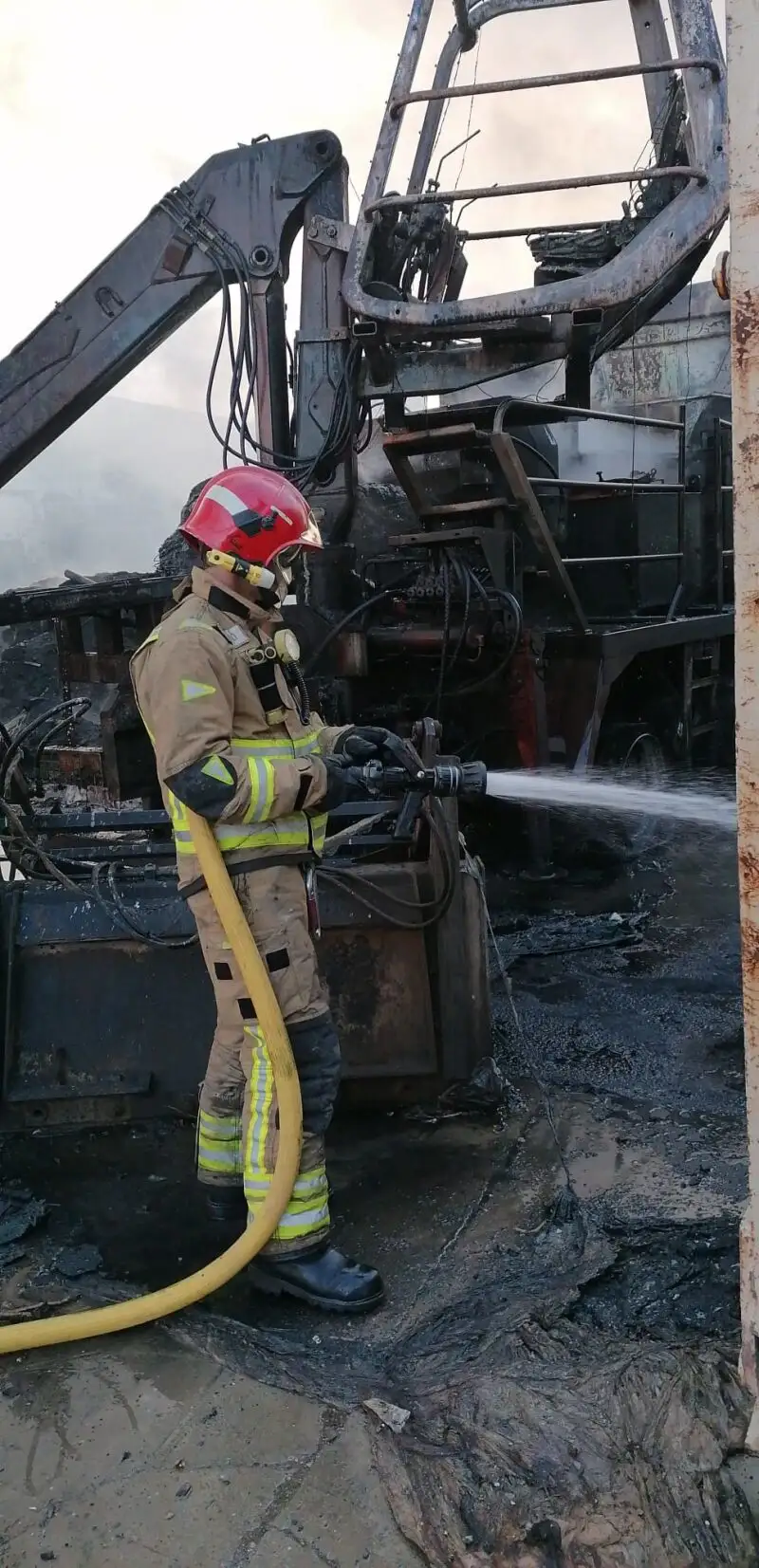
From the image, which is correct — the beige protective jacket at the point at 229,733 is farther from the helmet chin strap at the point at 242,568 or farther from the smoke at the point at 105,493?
the smoke at the point at 105,493

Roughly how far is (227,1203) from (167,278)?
4227 millimetres

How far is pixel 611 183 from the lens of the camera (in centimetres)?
475

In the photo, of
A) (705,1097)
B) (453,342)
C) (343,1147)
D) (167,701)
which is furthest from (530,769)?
(167,701)

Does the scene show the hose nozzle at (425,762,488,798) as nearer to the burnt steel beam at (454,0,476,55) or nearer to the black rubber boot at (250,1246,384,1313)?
the black rubber boot at (250,1246,384,1313)

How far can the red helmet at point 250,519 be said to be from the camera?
263 cm

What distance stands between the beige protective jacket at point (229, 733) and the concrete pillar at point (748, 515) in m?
1.10

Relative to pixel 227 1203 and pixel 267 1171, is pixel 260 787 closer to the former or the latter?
pixel 267 1171

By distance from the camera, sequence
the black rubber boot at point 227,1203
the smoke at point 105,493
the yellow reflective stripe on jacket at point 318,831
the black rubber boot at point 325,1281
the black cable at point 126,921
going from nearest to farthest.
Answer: the black rubber boot at point 325,1281
the yellow reflective stripe on jacket at point 318,831
the black rubber boot at point 227,1203
the black cable at point 126,921
the smoke at point 105,493

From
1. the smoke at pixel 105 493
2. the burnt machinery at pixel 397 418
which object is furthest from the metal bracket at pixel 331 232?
the smoke at pixel 105 493

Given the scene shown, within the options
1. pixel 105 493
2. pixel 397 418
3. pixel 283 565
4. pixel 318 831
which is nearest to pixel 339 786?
pixel 318 831

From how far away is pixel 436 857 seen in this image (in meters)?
3.33

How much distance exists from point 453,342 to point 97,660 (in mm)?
2372

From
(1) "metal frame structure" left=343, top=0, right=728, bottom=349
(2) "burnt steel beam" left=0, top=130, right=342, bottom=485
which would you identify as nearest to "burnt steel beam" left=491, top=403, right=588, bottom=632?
(1) "metal frame structure" left=343, top=0, right=728, bottom=349

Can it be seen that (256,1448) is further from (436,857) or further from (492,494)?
(492,494)
